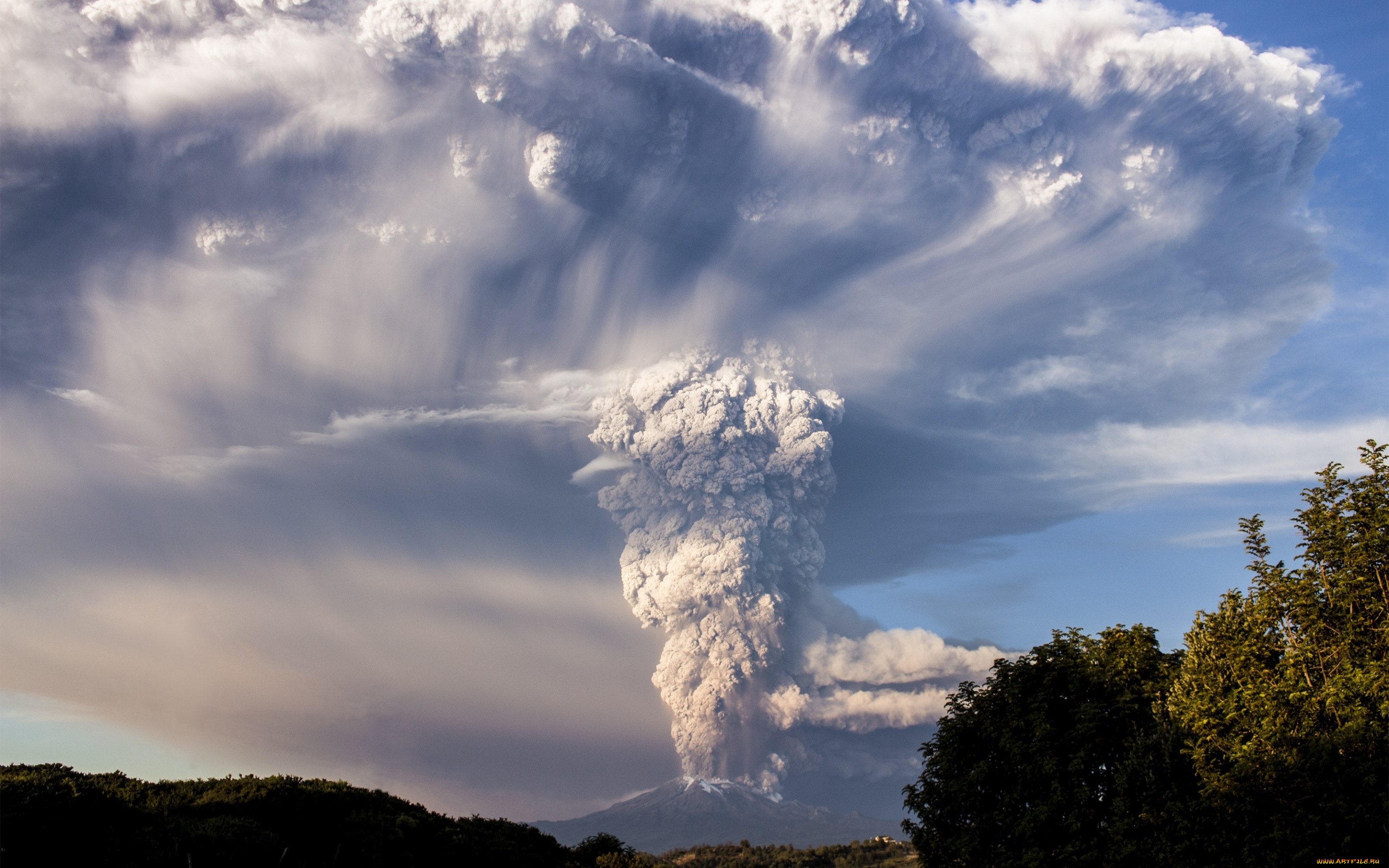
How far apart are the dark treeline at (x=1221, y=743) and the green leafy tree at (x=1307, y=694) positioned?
0.05m

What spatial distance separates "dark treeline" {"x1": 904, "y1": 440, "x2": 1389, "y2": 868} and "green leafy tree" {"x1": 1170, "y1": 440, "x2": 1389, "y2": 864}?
48mm

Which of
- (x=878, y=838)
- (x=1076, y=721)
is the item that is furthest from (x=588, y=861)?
(x=878, y=838)

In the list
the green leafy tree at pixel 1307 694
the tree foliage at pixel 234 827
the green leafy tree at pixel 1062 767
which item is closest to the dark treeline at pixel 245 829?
the tree foliage at pixel 234 827

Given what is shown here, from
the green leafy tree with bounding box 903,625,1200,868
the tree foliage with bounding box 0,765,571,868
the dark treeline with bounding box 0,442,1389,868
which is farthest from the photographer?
the green leafy tree with bounding box 903,625,1200,868

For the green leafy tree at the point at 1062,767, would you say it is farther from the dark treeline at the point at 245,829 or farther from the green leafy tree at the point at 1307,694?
the dark treeline at the point at 245,829

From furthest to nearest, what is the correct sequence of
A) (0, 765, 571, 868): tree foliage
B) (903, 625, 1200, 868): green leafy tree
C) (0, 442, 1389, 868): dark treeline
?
(903, 625, 1200, 868): green leafy tree, (0, 442, 1389, 868): dark treeline, (0, 765, 571, 868): tree foliage

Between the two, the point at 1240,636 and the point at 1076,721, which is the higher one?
the point at 1240,636

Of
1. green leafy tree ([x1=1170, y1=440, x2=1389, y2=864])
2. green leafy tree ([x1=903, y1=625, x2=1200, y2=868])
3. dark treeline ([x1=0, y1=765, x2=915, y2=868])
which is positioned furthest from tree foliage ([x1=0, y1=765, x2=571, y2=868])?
green leafy tree ([x1=1170, y1=440, x2=1389, y2=864])

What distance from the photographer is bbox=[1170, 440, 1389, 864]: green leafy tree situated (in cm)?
2255

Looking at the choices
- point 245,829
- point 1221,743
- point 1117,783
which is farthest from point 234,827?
point 1221,743

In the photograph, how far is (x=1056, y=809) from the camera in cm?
2877

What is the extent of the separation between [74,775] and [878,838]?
8114 centimetres

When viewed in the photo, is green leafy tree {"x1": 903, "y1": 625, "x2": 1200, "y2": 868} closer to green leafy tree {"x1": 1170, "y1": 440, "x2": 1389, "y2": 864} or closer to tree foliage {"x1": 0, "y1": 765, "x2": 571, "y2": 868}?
green leafy tree {"x1": 1170, "y1": 440, "x2": 1389, "y2": 864}

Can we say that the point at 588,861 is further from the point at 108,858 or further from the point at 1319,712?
the point at 1319,712
